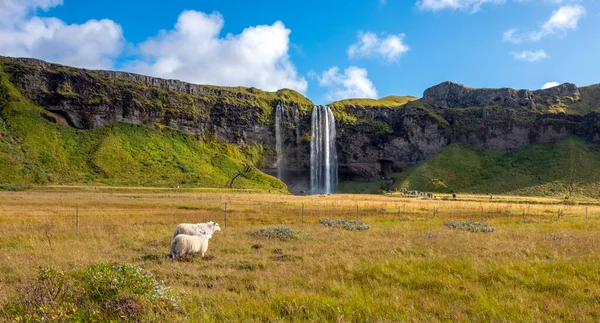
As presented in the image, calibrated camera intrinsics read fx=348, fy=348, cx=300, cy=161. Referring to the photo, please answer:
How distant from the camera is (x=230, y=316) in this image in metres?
6.60

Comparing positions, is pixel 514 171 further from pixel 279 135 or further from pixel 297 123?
pixel 279 135

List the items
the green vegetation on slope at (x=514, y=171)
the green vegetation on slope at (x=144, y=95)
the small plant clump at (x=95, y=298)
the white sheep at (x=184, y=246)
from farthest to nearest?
the green vegetation on slope at (x=144, y=95), the green vegetation on slope at (x=514, y=171), the white sheep at (x=184, y=246), the small plant clump at (x=95, y=298)

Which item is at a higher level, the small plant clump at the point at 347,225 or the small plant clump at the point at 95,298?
the small plant clump at the point at 95,298

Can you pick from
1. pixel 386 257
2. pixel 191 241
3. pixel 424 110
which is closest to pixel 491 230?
pixel 386 257

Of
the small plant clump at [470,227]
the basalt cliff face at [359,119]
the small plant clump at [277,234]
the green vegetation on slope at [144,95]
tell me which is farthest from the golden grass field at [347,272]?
the basalt cliff face at [359,119]

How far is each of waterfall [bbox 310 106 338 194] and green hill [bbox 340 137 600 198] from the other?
23.2 feet

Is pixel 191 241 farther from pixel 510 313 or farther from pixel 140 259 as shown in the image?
pixel 510 313

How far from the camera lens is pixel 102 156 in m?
83.1

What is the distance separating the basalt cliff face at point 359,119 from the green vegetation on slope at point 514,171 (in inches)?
230

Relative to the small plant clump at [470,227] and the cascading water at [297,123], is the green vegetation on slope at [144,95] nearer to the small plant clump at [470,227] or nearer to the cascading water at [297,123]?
the cascading water at [297,123]

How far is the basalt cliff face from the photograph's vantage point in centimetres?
10478

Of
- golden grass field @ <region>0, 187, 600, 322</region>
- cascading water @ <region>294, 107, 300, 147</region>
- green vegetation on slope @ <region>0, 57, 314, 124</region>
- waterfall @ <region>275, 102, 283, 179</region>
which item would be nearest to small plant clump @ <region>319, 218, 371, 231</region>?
golden grass field @ <region>0, 187, 600, 322</region>

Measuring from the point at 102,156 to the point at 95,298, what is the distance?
8737 cm

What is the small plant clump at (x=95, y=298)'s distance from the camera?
20.0 feet
